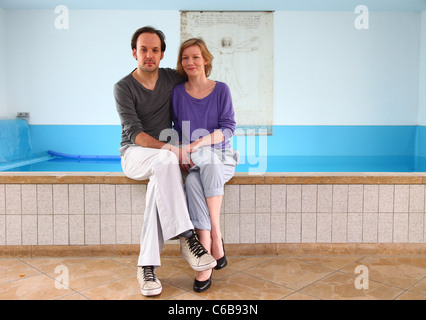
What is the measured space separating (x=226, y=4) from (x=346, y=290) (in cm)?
539

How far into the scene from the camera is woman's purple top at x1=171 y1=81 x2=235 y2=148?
201 centimetres

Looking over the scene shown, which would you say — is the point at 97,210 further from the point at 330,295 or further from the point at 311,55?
the point at 311,55

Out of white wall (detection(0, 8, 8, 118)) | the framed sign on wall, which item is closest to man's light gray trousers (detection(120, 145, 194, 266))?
the framed sign on wall

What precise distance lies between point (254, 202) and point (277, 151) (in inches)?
178

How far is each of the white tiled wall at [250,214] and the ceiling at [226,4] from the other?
4537 mm

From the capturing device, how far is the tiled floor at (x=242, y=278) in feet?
5.48

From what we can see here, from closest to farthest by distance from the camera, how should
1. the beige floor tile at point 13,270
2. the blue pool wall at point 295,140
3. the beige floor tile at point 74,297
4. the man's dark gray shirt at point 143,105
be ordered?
the beige floor tile at point 74,297, the beige floor tile at point 13,270, the man's dark gray shirt at point 143,105, the blue pool wall at point 295,140

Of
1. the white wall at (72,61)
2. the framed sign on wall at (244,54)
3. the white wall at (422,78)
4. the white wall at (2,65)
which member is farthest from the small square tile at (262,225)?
the white wall at (2,65)

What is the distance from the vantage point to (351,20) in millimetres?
6496

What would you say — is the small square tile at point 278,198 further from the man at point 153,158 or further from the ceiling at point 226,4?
the ceiling at point 226,4

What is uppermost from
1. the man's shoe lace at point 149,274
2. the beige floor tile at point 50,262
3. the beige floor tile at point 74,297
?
the man's shoe lace at point 149,274

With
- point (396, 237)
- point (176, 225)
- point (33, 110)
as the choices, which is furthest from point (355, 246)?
point (33, 110)

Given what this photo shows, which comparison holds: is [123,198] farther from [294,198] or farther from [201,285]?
[294,198]
